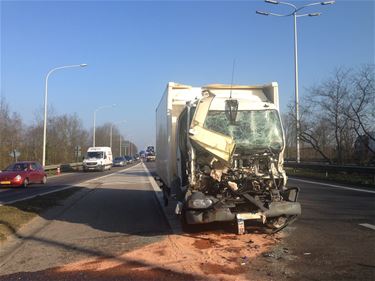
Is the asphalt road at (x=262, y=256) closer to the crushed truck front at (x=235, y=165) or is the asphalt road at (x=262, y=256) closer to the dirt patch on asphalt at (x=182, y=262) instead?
the dirt patch on asphalt at (x=182, y=262)

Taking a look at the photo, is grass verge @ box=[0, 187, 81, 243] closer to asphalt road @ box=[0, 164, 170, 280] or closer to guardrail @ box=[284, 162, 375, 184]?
asphalt road @ box=[0, 164, 170, 280]

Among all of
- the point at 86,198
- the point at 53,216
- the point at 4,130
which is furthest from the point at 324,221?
the point at 4,130

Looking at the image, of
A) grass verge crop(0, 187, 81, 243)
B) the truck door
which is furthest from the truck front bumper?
grass verge crop(0, 187, 81, 243)

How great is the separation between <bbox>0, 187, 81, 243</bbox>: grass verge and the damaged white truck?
159 inches

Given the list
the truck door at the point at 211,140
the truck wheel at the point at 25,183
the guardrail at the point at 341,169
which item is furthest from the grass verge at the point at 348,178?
the truck wheel at the point at 25,183

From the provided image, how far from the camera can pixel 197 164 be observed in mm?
9234

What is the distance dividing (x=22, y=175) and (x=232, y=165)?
21.1 meters

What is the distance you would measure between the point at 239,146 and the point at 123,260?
3310 millimetres

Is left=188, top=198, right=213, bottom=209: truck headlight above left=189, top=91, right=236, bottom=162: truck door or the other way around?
the other way around

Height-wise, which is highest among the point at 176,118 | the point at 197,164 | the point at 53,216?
the point at 176,118

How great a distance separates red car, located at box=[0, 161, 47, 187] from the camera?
88.1 feet

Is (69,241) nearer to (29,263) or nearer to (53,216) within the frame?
(29,263)

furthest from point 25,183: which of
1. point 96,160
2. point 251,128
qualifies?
point 96,160

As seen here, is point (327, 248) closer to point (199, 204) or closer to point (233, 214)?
point (233, 214)
